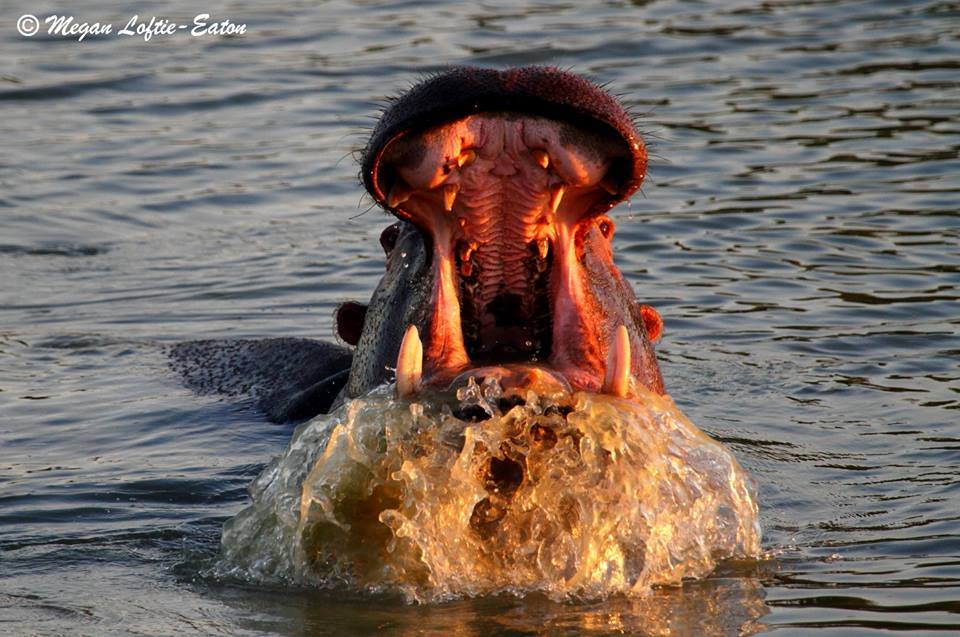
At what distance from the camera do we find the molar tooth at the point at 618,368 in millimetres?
4496

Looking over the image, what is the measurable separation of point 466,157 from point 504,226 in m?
0.29

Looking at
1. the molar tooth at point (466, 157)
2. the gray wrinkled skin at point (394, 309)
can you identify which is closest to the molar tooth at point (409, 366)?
the gray wrinkled skin at point (394, 309)

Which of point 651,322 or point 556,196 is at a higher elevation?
point 556,196

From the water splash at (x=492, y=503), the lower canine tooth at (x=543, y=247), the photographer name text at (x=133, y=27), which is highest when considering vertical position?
the photographer name text at (x=133, y=27)

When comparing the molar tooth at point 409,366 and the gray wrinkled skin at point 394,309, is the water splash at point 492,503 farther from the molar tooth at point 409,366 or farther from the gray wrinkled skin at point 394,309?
the gray wrinkled skin at point 394,309

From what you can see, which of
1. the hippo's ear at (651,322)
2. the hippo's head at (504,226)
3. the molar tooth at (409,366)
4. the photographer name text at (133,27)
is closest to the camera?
the hippo's head at (504,226)

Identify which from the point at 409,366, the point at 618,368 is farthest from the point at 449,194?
the point at 618,368

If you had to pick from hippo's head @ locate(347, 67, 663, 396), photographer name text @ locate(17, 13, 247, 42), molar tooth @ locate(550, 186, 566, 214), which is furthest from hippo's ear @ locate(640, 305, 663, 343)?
photographer name text @ locate(17, 13, 247, 42)

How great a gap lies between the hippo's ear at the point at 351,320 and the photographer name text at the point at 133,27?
33.8 feet

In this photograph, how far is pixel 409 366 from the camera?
4.53 metres

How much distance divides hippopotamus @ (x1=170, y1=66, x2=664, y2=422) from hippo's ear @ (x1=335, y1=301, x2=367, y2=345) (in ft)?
0.83

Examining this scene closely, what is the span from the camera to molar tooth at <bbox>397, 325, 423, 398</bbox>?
14.8 ft

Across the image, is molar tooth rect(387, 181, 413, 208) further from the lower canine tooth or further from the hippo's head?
the lower canine tooth

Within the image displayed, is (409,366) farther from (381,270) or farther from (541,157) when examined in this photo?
(381,270)
